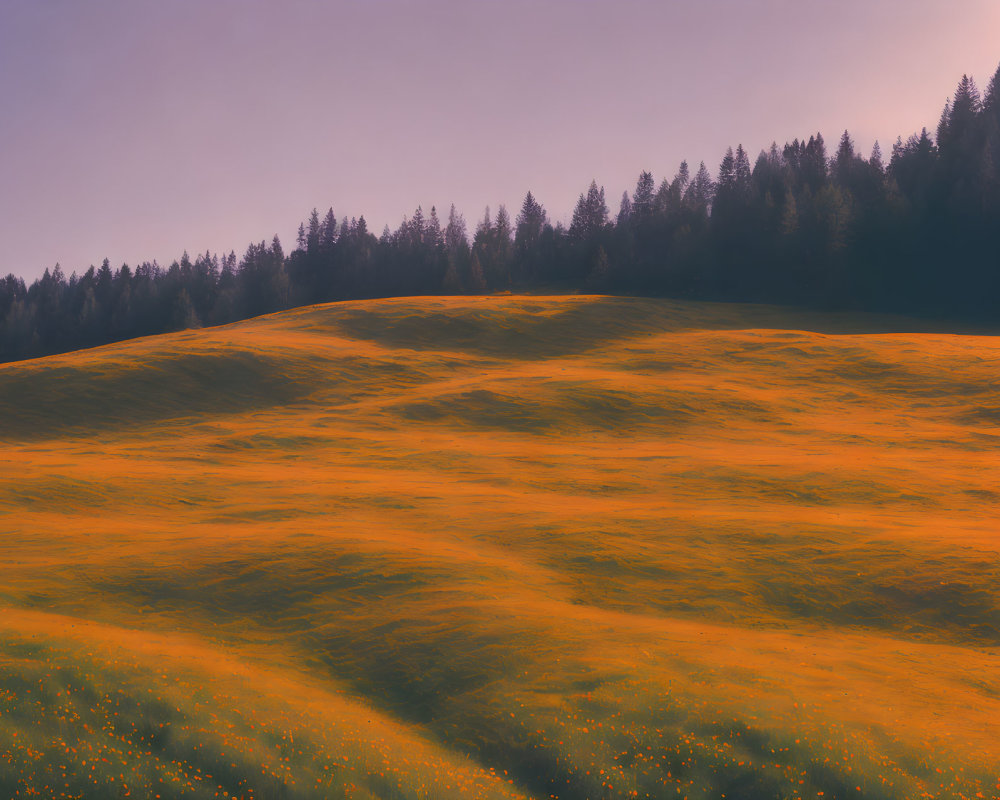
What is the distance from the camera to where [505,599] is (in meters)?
18.2

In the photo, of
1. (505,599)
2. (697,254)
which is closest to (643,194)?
(697,254)

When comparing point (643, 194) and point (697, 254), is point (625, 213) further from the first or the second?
point (697, 254)

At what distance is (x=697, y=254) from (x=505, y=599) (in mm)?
92834

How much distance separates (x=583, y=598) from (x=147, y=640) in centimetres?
1002

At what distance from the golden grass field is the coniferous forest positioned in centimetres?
5109

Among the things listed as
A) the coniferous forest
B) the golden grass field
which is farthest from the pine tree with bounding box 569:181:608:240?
the golden grass field

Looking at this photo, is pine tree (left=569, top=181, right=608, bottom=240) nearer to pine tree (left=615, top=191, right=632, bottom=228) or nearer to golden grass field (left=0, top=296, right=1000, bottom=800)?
pine tree (left=615, top=191, right=632, bottom=228)

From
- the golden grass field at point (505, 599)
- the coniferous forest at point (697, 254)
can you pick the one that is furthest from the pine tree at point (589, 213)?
the golden grass field at point (505, 599)

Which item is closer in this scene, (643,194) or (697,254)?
(697,254)

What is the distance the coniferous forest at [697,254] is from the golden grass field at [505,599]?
5109cm

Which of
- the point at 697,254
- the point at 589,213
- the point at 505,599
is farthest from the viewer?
the point at 589,213

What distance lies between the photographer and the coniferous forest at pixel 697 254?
9238 centimetres

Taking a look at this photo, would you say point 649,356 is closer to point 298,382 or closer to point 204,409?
point 298,382

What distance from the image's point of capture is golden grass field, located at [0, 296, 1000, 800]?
11.5m
